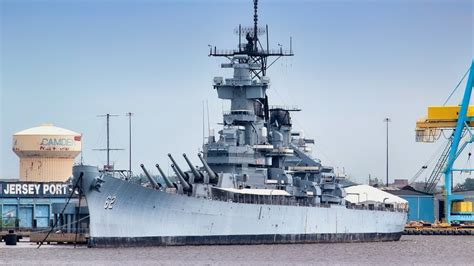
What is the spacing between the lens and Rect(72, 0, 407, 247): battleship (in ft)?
244

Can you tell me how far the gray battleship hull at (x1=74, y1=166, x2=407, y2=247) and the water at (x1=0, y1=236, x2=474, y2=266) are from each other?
909mm

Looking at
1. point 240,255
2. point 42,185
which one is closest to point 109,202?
point 240,255

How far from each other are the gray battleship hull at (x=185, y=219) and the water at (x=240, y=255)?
91 centimetres

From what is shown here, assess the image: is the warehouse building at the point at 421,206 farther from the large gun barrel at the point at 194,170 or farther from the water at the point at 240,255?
the large gun barrel at the point at 194,170

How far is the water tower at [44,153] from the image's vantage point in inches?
4601

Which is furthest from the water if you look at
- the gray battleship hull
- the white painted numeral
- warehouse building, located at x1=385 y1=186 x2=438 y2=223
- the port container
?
warehouse building, located at x1=385 y1=186 x2=438 y2=223

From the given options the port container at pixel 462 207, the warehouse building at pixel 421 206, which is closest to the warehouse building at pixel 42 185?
the warehouse building at pixel 421 206

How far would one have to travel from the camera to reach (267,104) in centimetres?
9081

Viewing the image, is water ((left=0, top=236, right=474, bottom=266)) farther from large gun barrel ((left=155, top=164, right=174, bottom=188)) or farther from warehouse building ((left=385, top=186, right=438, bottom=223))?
warehouse building ((left=385, top=186, right=438, bottom=223))

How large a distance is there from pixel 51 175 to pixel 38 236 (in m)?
37.3

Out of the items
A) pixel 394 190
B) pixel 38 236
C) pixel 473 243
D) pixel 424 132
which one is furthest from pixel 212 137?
pixel 394 190

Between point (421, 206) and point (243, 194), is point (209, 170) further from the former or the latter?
point (421, 206)

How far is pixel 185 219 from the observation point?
77.3 metres

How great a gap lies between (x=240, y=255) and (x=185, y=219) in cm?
578
